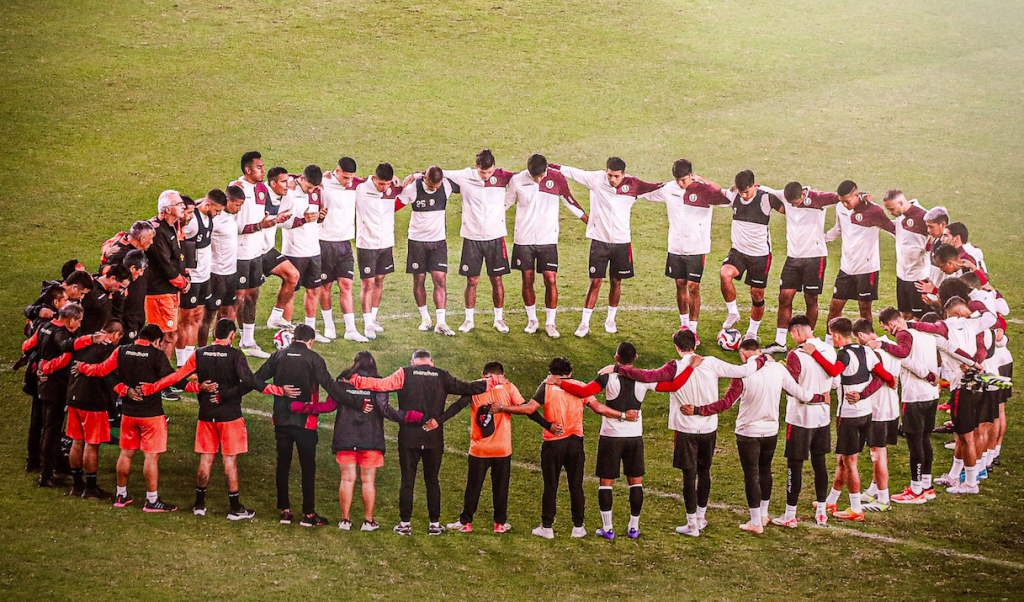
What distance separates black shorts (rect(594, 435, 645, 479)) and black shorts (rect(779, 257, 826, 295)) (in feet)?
18.9

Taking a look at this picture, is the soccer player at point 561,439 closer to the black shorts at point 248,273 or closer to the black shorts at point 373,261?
the black shorts at point 248,273

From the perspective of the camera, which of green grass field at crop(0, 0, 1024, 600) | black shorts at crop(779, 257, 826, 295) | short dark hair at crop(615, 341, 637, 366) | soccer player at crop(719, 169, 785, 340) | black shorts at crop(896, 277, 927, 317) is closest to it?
green grass field at crop(0, 0, 1024, 600)

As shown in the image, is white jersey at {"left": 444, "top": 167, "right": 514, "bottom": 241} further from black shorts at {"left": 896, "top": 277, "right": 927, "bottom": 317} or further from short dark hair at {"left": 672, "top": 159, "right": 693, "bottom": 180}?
black shorts at {"left": 896, "top": 277, "right": 927, "bottom": 317}

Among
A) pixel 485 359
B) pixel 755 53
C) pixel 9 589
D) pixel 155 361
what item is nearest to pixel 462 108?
pixel 755 53

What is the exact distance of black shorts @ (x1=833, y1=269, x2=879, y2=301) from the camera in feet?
53.0

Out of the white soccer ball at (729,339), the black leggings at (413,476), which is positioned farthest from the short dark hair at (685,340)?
the white soccer ball at (729,339)

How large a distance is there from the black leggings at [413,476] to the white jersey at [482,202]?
221 inches

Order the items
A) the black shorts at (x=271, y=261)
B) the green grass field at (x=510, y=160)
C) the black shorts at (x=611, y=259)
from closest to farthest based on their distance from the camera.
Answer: the green grass field at (x=510, y=160)
the black shorts at (x=271, y=261)
the black shorts at (x=611, y=259)

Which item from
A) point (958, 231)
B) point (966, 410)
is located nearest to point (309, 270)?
point (958, 231)

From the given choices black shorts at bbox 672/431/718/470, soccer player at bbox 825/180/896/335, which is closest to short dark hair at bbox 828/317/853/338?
black shorts at bbox 672/431/718/470

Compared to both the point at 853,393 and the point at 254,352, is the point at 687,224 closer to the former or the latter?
the point at 853,393

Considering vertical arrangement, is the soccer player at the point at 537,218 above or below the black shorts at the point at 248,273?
above

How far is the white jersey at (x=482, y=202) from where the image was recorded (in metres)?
16.6

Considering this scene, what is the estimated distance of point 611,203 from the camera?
16.7 meters
